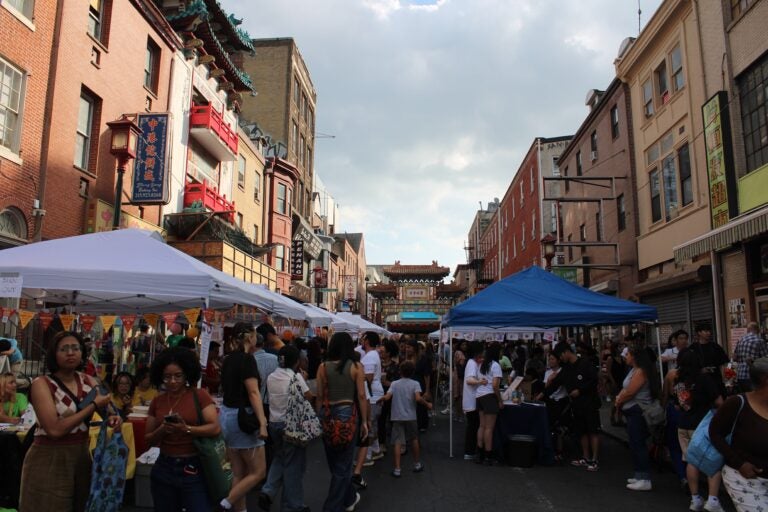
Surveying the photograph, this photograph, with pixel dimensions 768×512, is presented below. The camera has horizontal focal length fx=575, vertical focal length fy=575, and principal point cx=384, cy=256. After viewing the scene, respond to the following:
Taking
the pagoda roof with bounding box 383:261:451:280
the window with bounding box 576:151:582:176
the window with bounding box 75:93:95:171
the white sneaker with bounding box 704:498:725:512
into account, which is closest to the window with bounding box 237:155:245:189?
the window with bounding box 75:93:95:171

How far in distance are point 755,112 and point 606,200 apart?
923cm

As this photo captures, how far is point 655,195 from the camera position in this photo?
18203 mm

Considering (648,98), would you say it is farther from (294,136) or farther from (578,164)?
(294,136)

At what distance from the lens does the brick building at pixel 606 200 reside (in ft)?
65.9

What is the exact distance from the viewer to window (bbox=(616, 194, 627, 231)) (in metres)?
20.7

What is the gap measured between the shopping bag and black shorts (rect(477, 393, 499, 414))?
A: 5.98 metres

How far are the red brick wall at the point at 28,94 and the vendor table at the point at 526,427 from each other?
33.5ft

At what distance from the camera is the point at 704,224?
14.8m

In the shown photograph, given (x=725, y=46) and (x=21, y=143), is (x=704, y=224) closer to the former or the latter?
(x=725, y=46)

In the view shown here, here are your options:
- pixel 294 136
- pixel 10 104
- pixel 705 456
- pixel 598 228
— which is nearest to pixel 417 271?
pixel 294 136

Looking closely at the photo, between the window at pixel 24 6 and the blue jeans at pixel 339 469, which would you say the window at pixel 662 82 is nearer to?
the blue jeans at pixel 339 469

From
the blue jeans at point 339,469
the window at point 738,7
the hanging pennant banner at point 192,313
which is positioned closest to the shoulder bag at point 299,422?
the blue jeans at point 339,469

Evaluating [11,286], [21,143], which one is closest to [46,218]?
[21,143]

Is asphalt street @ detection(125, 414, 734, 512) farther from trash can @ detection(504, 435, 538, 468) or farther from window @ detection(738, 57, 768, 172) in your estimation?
window @ detection(738, 57, 768, 172)
